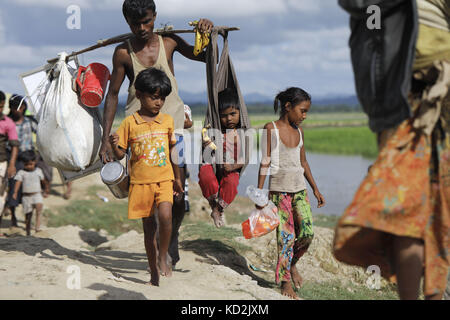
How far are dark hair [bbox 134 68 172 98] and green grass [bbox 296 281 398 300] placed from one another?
2048 mm

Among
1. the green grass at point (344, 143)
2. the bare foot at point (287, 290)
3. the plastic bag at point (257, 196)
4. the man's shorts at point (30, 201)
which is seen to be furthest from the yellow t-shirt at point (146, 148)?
the green grass at point (344, 143)

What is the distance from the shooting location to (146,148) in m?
3.74

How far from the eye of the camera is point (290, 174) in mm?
4430

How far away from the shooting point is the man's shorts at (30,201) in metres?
7.61

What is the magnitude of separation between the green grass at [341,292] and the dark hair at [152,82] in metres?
2.05

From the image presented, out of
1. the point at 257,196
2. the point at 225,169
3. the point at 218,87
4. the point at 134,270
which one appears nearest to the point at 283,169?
the point at 257,196

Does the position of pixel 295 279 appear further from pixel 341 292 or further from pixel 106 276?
pixel 106 276

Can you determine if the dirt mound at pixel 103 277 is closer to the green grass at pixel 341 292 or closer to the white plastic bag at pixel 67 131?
the green grass at pixel 341 292

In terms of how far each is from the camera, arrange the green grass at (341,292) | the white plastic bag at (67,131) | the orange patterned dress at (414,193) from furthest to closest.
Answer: the green grass at (341,292) < the white plastic bag at (67,131) < the orange patterned dress at (414,193)

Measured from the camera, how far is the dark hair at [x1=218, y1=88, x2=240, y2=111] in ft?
14.6
